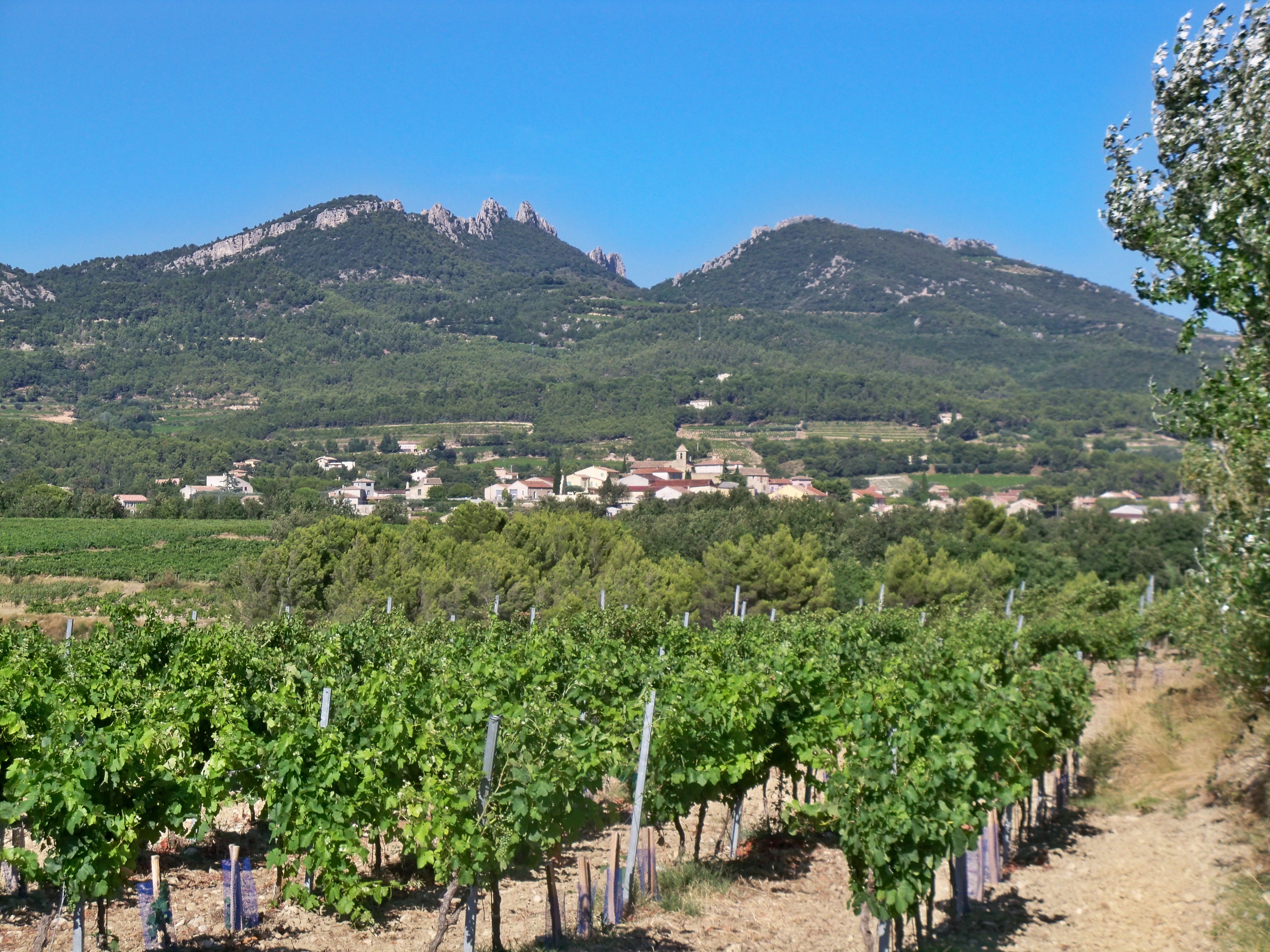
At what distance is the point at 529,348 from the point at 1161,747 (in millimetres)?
153503

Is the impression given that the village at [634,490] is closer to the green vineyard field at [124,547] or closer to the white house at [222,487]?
the white house at [222,487]

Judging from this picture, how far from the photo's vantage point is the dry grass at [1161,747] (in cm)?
1068

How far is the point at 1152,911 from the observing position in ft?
23.9

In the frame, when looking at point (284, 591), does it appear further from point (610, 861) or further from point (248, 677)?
point (610, 861)

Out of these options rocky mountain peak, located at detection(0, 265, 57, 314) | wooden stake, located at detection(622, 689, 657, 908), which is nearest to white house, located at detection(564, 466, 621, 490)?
wooden stake, located at detection(622, 689, 657, 908)

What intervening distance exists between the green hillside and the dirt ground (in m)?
95.3

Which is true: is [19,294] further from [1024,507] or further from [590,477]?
[1024,507]

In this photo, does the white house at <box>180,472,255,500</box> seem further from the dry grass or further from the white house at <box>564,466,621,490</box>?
the dry grass

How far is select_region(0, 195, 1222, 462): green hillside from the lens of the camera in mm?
121500

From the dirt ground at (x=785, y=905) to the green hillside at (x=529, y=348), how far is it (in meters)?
95.3

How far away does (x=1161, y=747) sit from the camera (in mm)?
12242

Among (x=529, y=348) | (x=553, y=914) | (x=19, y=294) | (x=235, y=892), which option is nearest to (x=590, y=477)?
(x=529, y=348)

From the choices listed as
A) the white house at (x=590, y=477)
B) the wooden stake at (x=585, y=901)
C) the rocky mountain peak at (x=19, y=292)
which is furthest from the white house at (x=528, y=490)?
the rocky mountain peak at (x=19, y=292)

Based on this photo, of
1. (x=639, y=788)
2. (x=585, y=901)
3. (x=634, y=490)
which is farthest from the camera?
(x=634, y=490)
